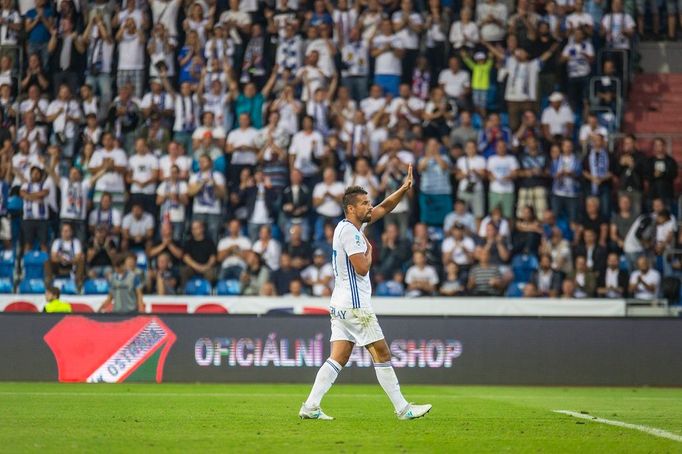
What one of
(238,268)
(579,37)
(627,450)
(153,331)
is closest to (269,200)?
(238,268)

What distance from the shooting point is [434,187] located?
76.7ft

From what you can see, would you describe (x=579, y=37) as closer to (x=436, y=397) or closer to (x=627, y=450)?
(x=436, y=397)

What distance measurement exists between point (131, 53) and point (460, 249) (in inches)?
341

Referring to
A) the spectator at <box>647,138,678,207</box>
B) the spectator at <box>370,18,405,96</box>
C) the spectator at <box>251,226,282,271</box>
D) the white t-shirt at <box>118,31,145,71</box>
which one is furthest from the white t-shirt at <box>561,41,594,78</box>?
the white t-shirt at <box>118,31,145,71</box>

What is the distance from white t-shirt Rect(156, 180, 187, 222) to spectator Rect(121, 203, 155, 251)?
0.39m

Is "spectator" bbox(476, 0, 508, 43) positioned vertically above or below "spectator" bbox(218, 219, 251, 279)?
above

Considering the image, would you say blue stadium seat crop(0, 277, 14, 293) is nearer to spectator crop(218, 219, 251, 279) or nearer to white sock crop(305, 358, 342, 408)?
spectator crop(218, 219, 251, 279)

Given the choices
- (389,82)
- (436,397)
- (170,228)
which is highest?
(389,82)

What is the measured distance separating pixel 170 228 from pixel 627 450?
1513 cm

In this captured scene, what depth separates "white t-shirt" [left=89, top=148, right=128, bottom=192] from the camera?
2397 centimetres

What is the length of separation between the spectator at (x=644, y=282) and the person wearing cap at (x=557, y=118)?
11.4ft

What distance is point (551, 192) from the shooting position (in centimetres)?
2356

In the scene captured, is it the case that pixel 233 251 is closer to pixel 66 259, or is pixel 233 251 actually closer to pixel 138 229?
pixel 138 229

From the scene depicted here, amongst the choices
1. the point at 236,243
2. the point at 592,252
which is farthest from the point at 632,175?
the point at 236,243
